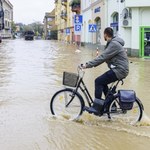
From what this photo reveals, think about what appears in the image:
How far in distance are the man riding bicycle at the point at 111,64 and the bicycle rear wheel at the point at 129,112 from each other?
25 centimetres

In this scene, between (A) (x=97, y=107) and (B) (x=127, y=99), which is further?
(A) (x=97, y=107)

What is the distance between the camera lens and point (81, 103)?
7.45 meters

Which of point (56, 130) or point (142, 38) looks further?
point (142, 38)

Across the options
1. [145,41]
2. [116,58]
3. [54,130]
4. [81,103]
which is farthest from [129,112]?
[145,41]

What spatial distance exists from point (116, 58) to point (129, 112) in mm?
1107

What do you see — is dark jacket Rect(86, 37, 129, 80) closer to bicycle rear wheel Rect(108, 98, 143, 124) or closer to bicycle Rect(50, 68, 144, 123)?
bicycle Rect(50, 68, 144, 123)

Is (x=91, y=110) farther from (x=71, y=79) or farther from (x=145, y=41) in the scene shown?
(x=145, y=41)

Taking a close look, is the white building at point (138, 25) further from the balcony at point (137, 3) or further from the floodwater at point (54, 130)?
the floodwater at point (54, 130)

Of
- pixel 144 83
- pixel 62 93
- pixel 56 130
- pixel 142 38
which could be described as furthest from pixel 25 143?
pixel 142 38

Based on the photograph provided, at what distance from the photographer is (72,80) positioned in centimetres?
745

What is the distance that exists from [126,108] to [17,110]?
2.63 meters

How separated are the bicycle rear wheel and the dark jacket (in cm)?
56

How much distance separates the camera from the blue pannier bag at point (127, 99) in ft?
23.1

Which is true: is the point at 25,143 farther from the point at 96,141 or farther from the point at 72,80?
the point at 72,80
